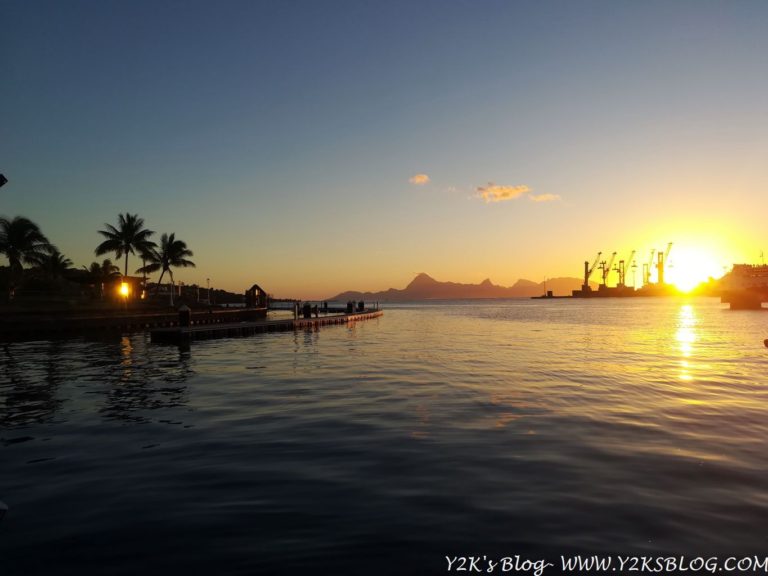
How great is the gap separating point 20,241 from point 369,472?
177 feet

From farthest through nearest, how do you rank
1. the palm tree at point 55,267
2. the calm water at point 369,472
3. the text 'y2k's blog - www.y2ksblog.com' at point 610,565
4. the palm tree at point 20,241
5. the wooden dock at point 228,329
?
the palm tree at point 55,267
the palm tree at point 20,241
the wooden dock at point 228,329
the calm water at point 369,472
the text 'y2k's blog - www.y2ksblog.com' at point 610,565

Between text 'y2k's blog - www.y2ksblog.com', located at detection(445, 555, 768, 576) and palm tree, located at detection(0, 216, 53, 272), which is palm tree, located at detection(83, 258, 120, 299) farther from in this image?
text 'y2k's blog - www.y2ksblog.com', located at detection(445, 555, 768, 576)

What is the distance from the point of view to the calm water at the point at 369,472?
5402 mm

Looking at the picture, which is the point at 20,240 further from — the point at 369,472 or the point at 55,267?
the point at 369,472

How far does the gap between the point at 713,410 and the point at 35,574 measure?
14208 mm

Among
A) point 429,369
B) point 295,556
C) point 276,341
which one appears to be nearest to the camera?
point 295,556

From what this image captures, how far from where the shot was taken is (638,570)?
498cm

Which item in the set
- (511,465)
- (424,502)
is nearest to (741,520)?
(511,465)

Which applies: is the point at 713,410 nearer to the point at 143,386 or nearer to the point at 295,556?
the point at 295,556

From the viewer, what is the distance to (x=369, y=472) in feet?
26.1

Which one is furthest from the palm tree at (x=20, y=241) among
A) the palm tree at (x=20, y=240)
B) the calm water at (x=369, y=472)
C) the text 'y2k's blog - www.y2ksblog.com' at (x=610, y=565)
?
the text 'y2k's blog - www.y2ksblog.com' at (x=610, y=565)

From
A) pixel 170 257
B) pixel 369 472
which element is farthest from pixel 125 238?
pixel 369 472

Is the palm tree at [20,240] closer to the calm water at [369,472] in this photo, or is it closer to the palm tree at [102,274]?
the palm tree at [102,274]

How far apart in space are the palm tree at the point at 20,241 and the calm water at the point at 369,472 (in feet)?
126
